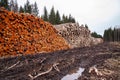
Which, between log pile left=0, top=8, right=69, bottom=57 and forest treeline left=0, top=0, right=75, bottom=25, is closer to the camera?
log pile left=0, top=8, right=69, bottom=57

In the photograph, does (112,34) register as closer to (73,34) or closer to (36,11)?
(36,11)

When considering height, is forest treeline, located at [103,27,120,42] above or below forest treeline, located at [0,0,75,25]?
below

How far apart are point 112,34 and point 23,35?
84229mm

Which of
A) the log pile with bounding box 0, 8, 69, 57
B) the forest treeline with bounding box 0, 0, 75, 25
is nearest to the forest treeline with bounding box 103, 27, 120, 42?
the forest treeline with bounding box 0, 0, 75, 25

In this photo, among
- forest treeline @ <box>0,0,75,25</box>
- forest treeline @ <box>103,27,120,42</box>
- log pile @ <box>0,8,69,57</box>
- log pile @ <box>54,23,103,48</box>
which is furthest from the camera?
forest treeline @ <box>103,27,120,42</box>

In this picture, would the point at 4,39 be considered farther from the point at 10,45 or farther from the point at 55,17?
the point at 55,17

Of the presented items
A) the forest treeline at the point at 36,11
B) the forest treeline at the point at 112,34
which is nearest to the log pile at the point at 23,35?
the forest treeline at the point at 36,11

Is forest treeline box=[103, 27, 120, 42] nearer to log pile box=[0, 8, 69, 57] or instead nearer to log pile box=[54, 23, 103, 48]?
log pile box=[54, 23, 103, 48]

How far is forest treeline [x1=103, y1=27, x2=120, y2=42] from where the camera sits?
100 metres

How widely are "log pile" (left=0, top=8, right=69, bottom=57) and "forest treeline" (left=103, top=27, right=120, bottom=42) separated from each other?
239ft

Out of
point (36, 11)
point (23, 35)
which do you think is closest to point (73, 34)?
point (23, 35)

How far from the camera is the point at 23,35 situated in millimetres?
24281

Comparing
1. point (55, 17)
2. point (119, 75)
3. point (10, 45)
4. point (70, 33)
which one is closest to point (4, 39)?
point (10, 45)

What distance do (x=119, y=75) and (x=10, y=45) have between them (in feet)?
41.2
